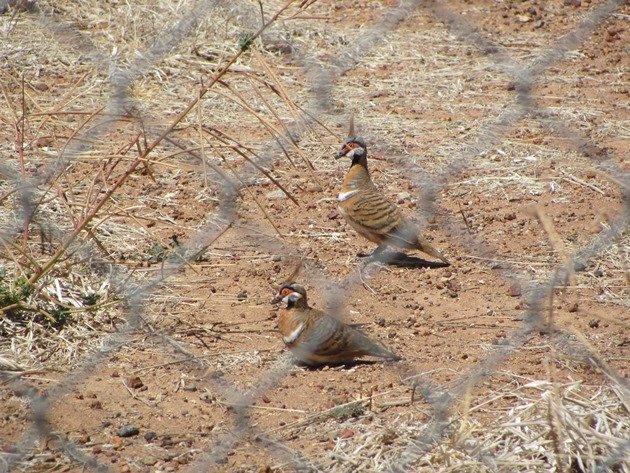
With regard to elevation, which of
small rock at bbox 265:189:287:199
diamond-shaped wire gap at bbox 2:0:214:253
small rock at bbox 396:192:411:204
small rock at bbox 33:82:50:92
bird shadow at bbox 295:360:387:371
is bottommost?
small rock at bbox 396:192:411:204

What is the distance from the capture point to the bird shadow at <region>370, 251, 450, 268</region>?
3738 millimetres

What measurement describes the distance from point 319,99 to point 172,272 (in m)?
1.73

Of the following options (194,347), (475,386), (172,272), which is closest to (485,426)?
(475,386)

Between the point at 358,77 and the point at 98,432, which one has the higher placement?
the point at 98,432

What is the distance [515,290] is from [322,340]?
828mm

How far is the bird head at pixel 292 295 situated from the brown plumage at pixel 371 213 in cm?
74

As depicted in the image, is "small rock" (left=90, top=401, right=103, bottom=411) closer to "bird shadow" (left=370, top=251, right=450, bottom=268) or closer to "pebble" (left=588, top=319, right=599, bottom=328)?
"bird shadow" (left=370, top=251, right=450, bottom=268)

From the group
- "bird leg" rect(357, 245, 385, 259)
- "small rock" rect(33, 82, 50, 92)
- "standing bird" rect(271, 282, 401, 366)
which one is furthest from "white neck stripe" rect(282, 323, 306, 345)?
"small rock" rect(33, 82, 50, 92)

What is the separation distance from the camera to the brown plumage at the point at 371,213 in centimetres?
379

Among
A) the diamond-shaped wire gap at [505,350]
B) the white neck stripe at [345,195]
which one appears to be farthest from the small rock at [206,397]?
the white neck stripe at [345,195]

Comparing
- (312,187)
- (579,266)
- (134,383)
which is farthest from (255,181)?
(134,383)

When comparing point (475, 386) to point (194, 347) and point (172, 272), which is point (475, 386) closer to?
point (194, 347)

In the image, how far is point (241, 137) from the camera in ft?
14.9

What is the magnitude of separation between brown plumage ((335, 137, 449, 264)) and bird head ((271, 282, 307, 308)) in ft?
2.42
